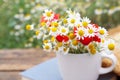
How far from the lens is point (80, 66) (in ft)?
3.21

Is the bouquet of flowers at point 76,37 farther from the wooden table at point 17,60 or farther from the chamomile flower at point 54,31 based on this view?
the wooden table at point 17,60

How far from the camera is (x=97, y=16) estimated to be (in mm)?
2559

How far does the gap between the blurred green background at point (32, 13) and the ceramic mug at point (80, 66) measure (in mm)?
1518

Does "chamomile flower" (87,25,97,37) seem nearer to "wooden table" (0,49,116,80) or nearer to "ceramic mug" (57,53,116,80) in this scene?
"ceramic mug" (57,53,116,80)

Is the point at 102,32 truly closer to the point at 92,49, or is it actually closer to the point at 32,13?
the point at 92,49

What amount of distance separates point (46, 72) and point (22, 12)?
1603 millimetres

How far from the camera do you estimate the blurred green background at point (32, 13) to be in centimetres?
255

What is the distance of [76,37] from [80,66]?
0.10m

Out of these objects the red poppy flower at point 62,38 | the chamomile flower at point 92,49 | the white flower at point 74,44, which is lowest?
the chamomile flower at point 92,49

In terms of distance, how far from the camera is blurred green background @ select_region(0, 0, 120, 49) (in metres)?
2.55

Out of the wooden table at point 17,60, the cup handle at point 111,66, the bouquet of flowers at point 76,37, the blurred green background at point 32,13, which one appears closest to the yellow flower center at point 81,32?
the bouquet of flowers at point 76,37

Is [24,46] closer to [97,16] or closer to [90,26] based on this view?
[97,16]

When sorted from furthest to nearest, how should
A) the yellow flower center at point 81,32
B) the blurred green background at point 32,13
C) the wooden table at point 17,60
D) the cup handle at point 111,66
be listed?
1. the blurred green background at point 32,13
2. the wooden table at point 17,60
3. the cup handle at point 111,66
4. the yellow flower center at point 81,32

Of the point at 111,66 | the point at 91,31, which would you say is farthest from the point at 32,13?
the point at 91,31
